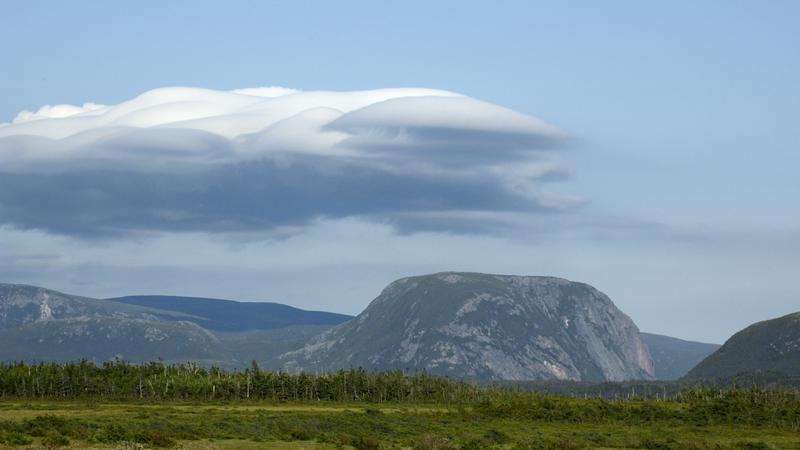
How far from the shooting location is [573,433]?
6161 inches

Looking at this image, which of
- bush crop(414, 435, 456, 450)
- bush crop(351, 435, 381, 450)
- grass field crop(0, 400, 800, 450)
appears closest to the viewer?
grass field crop(0, 400, 800, 450)

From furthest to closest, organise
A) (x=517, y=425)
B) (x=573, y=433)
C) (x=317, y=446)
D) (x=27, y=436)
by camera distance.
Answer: (x=517, y=425), (x=573, y=433), (x=317, y=446), (x=27, y=436)

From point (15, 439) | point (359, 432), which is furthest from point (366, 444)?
point (15, 439)

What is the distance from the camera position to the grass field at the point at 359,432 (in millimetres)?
108625

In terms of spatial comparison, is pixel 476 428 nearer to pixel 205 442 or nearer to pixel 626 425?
pixel 626 425

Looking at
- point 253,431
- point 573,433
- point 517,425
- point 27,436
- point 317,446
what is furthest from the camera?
point 517,425

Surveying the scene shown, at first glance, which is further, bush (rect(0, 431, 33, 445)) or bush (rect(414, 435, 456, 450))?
bush (rect(414, 435, 456, 450))

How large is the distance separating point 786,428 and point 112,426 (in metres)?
115

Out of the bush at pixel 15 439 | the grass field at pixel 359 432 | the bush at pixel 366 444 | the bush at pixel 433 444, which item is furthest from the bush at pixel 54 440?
the bush at pixel 433 444

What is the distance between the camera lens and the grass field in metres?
109

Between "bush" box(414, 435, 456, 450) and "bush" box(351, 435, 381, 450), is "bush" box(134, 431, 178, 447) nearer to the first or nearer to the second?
"bush" box(351, 435, 381, 450)

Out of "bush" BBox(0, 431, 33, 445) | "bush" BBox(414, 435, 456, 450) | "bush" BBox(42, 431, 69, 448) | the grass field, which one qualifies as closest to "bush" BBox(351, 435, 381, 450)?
the grass field

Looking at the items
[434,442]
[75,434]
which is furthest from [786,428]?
[75,434]

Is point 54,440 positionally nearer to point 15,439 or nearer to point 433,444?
point 15,439
